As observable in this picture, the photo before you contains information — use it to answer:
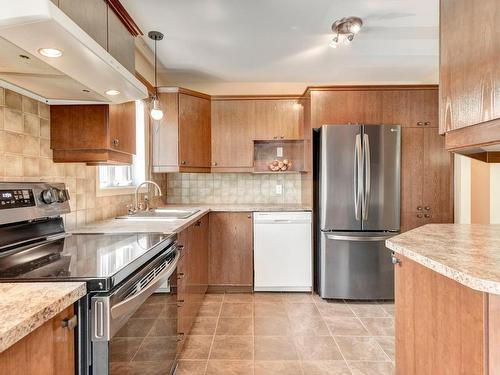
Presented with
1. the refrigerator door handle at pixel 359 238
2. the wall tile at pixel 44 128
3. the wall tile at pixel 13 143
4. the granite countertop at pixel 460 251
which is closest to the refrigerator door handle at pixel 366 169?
the refrigerator door handle at pixel 359 238

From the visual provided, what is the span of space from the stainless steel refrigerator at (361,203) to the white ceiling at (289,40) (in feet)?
2.58

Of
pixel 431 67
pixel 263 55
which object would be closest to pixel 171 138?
pixel 263 55

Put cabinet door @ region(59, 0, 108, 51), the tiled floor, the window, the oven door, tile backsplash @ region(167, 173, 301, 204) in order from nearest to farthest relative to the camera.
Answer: the oven door, cabinet door @ region(59, 0, 108, 51), the tiled floor, the window, tile backsplash @ region(167, 173, 301, 204)

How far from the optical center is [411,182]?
302 centimetres

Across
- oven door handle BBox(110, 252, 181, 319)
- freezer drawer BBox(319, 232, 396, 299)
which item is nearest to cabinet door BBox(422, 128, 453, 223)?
freezer drawer BBox(319, 232, 396, 299)

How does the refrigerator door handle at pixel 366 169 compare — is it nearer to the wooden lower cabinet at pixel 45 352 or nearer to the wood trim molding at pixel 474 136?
the wood trim molding at pixel 474 136

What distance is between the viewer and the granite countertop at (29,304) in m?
0.61

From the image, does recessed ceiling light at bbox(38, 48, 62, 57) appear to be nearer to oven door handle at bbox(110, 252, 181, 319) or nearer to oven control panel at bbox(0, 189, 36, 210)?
oven control panel at bbox(0, 189, 36, 210)

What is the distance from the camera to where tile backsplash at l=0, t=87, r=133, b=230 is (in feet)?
4.57

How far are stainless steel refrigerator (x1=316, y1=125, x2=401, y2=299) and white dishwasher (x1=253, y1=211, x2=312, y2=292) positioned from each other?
0.92 feet

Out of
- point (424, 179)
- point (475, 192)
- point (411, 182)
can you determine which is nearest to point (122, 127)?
point (411, 182)

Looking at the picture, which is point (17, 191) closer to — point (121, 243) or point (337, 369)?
point (121, 243)

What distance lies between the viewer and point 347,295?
9.70 ft

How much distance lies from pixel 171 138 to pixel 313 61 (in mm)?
1735
